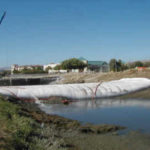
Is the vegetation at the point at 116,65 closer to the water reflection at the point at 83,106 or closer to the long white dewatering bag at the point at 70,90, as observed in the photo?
the long white dewatering bag at the point at 70,90

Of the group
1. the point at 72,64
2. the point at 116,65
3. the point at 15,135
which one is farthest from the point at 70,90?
the point at 72,64

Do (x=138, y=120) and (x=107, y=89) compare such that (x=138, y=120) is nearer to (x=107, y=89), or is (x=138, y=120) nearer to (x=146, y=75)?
(x=107, y=89)

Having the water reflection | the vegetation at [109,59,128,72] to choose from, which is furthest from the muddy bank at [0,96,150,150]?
the vegetation at [109,59,128,72]

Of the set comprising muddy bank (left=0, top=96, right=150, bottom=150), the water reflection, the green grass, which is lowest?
the water reflection

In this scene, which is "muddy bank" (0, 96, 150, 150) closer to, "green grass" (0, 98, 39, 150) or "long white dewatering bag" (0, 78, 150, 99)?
"green grass" (0, 98, 39, 150)

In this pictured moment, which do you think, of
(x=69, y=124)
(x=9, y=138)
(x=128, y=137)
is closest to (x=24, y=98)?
(x=69, y=124)

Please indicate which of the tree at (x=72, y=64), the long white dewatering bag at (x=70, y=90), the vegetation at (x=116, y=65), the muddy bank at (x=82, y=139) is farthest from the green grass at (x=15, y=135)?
the tree at (x=72, y=64)

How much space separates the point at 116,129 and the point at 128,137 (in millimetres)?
1171

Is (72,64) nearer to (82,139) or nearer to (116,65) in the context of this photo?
(116,65)

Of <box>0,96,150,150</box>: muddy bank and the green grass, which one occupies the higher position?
the green grass

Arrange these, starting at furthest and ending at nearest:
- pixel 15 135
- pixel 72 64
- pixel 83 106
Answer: pixel 72 64 < pixel 83 106 < pixel 15 135

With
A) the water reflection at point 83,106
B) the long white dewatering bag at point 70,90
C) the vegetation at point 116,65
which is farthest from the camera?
the vegetation at point 116,65

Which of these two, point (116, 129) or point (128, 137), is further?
point (116, 129)

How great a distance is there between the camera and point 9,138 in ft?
17.0
